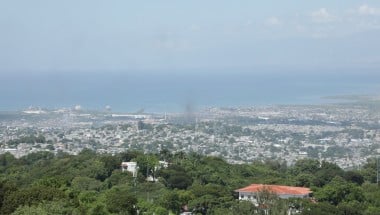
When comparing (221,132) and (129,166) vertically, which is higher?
(129,166)

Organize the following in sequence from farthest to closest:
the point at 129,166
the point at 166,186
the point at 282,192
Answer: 1. the point at 129,166
2. the point at 166,186
3. the point at 282,192

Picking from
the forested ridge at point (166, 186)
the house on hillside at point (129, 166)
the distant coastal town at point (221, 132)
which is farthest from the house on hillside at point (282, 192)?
the distant coastal town at point (221, 132)

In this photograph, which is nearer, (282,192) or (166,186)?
(282,192)

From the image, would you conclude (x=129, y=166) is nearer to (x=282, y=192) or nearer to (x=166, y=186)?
(x=166, y=186)

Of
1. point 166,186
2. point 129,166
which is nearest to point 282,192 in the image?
point 166,186

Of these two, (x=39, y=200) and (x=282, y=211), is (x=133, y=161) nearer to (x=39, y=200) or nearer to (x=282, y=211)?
(x=39, y=200)

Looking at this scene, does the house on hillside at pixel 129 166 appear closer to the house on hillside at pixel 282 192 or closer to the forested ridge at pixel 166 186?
the forested ridge at pixel 166 186

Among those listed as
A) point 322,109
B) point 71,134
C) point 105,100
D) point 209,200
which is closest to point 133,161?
point 209,200

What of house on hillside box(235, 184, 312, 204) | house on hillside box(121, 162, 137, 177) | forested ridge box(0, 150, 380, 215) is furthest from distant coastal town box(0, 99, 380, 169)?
house on hillside box(235, 184, 312, 204)
